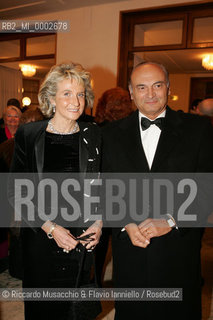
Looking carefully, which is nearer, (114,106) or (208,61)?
(114,106)

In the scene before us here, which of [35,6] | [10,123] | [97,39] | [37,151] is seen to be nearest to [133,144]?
[37,151]

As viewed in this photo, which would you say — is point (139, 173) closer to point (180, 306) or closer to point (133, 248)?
point (133, 248)

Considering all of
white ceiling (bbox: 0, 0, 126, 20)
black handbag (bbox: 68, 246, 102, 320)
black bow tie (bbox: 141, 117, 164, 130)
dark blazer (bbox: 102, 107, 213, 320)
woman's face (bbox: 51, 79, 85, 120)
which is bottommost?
black handbag (bbox: 68, 246, 102, 320)

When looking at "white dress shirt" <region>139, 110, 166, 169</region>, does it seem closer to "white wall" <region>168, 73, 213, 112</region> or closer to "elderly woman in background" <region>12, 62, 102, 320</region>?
"elderly woman in background" <region>12, 62, 102, 320</region>

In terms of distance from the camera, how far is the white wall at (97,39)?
5836 mm

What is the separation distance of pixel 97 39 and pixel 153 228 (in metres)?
5.42

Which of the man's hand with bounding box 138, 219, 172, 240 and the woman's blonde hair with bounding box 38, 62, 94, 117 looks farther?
the woman's blonde hair with bounding box 38, 62, 94, 117

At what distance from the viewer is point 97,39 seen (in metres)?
6.02

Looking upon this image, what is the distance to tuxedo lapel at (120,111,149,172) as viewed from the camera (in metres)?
1.59

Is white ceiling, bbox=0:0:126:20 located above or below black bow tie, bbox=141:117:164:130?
above

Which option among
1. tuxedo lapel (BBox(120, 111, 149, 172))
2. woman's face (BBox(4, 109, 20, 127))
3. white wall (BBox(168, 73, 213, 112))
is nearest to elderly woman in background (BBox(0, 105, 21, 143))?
woman's face (BBox(4, 109, 20, 127))

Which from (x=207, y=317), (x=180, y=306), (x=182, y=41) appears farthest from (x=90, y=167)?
(x=182, y=41)

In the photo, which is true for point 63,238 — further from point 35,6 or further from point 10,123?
point 35,6

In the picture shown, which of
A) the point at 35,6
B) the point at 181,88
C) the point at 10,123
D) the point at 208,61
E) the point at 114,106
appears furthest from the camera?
the point at 181,88
